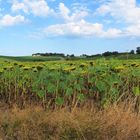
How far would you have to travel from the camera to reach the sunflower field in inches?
331

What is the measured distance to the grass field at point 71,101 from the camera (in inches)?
277

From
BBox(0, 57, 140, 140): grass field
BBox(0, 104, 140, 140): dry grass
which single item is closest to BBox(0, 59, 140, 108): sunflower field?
BBox(0, 57, 140, 140): grass field

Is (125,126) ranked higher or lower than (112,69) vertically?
lower

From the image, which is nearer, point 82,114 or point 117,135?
point 117,135

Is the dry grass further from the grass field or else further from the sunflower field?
the sunflower field

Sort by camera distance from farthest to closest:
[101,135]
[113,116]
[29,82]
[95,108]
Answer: [29,82], [95,108], [113,116], [101,135]

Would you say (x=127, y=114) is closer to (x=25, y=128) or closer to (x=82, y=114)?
(x=82, y=114)

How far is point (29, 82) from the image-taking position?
8.98 meters

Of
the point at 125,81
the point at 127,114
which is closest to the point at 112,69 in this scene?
the point at 125,81

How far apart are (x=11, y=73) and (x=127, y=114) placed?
2.62 metres

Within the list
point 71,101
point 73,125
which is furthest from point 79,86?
point 73,125

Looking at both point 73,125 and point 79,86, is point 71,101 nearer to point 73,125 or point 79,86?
point 79,86

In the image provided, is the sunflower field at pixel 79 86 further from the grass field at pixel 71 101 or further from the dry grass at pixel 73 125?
the dry grass at pixel 73 125

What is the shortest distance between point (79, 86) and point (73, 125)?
147cm
